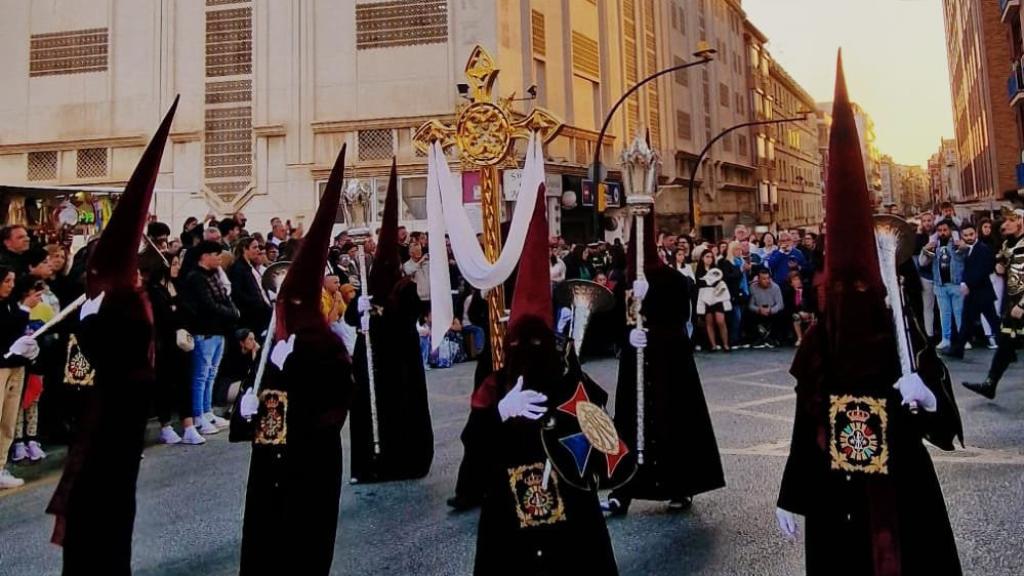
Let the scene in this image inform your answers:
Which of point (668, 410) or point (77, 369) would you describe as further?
point (668, 410)

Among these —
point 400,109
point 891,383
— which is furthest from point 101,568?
point 400,109

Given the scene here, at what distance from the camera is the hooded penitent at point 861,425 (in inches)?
119

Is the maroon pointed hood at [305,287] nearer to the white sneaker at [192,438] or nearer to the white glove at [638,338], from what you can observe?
the white glove at [638,338]

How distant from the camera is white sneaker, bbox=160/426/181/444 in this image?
770 cm

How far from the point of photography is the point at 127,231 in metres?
3.89

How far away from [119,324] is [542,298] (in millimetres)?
2307

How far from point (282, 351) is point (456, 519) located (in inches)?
81.2

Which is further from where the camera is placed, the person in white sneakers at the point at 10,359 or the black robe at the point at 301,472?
the person in white sneakers at the point at 10,359

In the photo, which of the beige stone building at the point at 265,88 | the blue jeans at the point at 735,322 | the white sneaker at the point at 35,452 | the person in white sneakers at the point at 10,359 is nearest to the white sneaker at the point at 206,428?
the white sneaker at the point at 35,452

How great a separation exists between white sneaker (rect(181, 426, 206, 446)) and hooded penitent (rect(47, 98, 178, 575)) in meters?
3.72

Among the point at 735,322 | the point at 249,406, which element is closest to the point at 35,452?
the point at 249,406

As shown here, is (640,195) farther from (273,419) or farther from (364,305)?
(273,419)

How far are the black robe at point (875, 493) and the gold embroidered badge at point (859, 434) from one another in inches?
1.1

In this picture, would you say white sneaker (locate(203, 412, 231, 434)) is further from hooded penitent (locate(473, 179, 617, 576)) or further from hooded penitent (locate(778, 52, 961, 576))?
hooded penitent (locate(778, 52, 961, 576))
